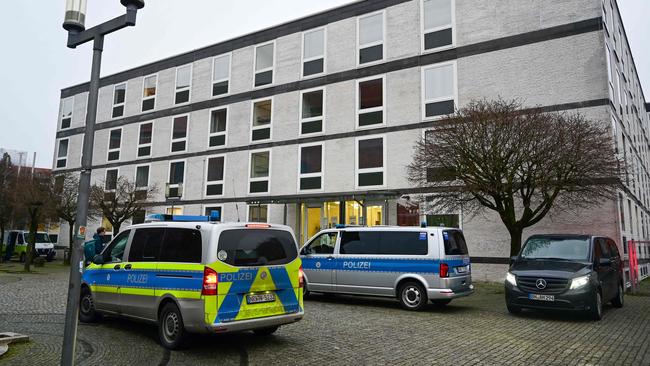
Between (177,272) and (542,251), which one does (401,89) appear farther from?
(177,272)

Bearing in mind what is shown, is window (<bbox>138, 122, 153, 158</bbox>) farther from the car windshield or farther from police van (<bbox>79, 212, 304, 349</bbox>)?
the car windshield

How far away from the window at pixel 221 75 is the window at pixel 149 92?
5.17 m

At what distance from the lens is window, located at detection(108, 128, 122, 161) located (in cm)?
3206

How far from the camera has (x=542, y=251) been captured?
443 inches

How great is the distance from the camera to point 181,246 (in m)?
7.32

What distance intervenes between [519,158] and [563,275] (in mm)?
4600

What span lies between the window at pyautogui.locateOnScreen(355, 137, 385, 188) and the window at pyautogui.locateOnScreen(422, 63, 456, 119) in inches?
105

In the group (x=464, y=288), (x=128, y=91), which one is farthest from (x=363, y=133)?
(x=128, y=91)

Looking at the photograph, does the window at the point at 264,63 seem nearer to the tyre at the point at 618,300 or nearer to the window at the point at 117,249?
the window at the point at 117,249

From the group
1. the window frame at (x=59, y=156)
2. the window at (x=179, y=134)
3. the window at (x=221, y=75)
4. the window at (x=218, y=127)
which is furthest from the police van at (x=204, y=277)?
the window frame at (x=59, y=156)

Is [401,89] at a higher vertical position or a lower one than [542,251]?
higher

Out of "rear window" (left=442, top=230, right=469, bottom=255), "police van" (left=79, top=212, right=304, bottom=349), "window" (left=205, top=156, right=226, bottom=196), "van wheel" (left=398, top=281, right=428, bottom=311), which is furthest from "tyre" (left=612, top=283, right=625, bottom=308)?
"window" (left=205, top=156, right=226, bottom=196)

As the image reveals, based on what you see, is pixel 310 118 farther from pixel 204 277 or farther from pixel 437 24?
pixel 204 277

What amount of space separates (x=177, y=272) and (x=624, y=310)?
11086 mm
